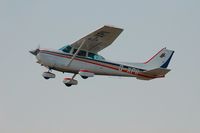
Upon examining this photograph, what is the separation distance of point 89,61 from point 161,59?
202 inches

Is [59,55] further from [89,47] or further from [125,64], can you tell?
[125,64]

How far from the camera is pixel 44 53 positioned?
24609 mm

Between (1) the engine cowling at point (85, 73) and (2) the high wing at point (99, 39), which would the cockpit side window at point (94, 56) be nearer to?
(2) the high wing at point (99, 39)

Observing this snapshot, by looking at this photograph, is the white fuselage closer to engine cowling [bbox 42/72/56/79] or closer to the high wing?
engine cowling [bbox 42/72/56/79]

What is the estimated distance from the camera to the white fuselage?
24.6 meters

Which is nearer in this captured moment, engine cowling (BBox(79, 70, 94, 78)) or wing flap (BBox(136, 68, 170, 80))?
engine cowling (BBox(79, 70, 94, 78))

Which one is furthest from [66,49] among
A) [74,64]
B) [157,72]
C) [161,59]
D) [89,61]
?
[161,59]

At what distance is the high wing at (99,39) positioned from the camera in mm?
24312

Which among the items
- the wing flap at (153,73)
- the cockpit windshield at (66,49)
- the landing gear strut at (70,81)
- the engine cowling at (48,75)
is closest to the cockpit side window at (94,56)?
the cockpit windshield at (66,49)

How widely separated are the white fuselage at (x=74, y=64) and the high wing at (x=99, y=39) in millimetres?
700

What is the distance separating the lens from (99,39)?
82.9ft

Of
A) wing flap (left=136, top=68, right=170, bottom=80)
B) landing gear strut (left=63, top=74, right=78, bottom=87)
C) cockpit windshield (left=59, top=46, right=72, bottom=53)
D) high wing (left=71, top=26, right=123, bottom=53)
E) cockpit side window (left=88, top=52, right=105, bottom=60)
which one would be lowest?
landing gear strut (left=63, top=74, right=78, bottom=87)

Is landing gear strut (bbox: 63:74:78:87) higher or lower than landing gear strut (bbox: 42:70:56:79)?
lower

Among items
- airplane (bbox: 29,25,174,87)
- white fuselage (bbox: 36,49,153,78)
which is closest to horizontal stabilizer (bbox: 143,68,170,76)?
airplane (bbox: 29,25,174,87)
